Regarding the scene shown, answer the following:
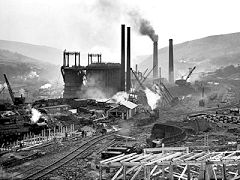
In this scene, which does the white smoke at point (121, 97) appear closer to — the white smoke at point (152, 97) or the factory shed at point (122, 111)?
the white smoke at point (152, 97)

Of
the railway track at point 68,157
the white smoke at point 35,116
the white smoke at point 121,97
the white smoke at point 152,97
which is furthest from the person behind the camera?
the white smoke at point 152,97

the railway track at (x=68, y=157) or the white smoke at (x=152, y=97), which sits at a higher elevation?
the white smoke at (x=152, y=97)

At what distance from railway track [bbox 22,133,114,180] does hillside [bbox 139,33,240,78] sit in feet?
234

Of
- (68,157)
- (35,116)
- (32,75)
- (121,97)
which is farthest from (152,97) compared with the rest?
(32,75)

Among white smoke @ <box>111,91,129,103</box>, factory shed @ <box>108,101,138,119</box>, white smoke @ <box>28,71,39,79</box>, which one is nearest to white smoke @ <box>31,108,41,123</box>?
factory shed @ <box>108,101,138,119</box>

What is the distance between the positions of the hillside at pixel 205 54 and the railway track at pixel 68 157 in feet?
234

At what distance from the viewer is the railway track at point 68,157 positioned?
14979 millimetres

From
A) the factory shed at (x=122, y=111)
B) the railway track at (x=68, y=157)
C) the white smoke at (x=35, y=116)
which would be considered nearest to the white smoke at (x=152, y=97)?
the factory shed at (x=122, y=111)

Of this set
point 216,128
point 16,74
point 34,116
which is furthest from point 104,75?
point 16,74

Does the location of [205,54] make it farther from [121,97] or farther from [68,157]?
[68,157]

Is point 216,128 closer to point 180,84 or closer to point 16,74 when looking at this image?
point 180,84

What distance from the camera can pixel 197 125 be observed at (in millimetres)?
26062

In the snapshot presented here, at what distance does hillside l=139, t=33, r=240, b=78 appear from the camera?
103762 mm

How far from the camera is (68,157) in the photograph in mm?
18344
